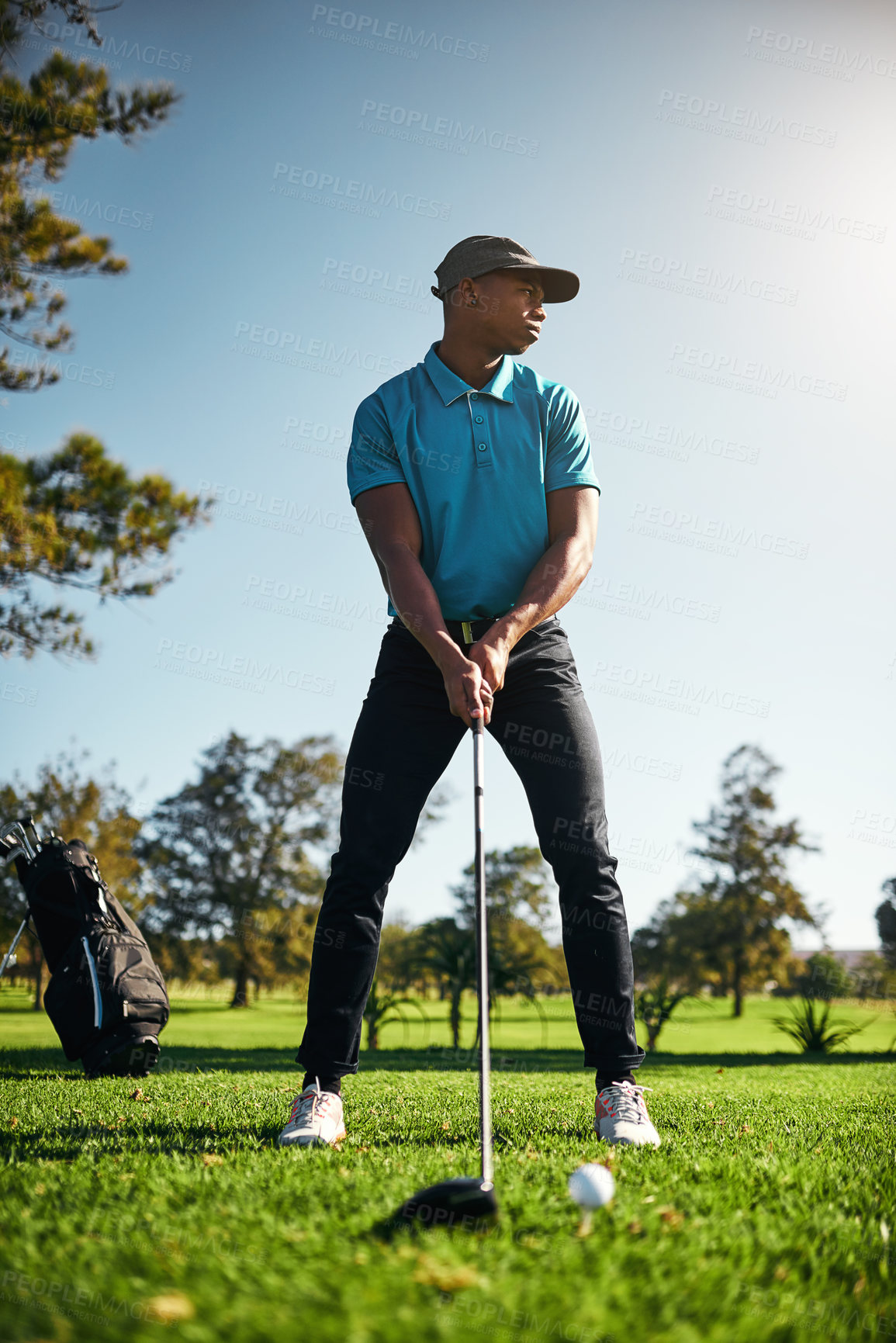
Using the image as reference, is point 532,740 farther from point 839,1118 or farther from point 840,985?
point 840,985

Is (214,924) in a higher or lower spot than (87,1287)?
lower

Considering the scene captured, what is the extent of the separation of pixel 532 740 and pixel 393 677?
59 centimetres

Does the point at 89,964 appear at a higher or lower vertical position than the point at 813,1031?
higher

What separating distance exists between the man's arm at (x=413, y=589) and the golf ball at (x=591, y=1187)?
1.37m

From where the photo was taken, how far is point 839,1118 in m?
3.85

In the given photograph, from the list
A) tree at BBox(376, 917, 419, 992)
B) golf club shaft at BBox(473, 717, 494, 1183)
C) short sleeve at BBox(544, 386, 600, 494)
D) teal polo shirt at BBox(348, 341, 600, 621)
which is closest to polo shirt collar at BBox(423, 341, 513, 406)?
teal polo shirt at BBox(348, 341, 600, 621)

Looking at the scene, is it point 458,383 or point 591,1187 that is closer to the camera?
point 591,1187

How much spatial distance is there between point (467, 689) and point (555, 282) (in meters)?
2.01

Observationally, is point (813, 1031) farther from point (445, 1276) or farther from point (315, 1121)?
point (445, 1276)

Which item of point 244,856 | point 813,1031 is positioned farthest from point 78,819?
point 813,1031

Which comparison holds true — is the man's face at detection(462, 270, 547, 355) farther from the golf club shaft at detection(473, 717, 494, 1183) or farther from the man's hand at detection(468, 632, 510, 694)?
the golf club shaft at detection(473, 717, 494, 1183)

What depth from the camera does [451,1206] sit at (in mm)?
1715

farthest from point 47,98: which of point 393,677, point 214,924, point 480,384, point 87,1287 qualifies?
point 214,924

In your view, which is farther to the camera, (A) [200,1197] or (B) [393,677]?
(B) [393,677]
